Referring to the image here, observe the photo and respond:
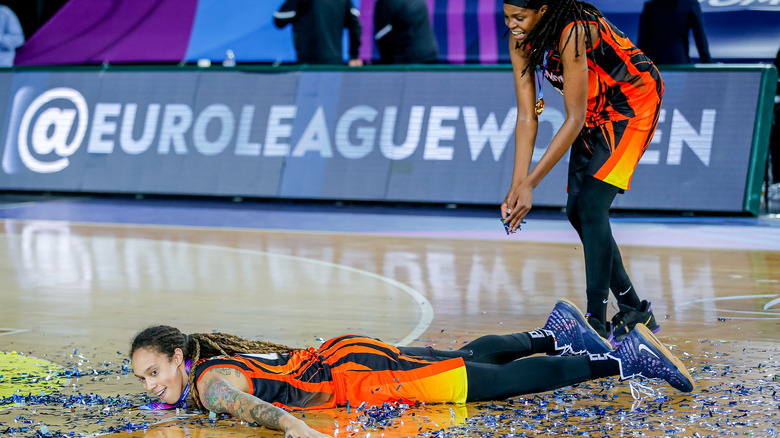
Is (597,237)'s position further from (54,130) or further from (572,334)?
(54,130)

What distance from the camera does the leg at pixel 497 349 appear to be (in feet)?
16.3

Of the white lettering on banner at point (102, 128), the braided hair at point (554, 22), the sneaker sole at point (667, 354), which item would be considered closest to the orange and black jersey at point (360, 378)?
the sneaker sole at point (667, 354)

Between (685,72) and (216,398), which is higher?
(685,72)

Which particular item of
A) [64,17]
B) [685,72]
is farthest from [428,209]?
[64,17]

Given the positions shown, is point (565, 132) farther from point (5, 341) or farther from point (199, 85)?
point (199, 85)

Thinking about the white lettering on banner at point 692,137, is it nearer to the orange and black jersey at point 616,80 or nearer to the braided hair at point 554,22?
the orange and black jersey at point 616,80

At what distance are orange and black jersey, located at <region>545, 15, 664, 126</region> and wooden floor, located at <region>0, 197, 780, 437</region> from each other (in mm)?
1403

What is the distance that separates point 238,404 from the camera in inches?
170

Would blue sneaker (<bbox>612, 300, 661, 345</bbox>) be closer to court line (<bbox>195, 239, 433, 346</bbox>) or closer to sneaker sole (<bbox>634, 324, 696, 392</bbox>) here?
sneaker sole (<bbox>634, 324, 696, 392</bbox>)

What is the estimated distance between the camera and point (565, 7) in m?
5.19

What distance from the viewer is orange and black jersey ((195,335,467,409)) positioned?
4672 millimetres

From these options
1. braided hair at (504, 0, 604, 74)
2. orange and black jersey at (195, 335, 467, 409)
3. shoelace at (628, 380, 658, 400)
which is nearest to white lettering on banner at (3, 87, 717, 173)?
braided hair at (504, 0, 604, 74)

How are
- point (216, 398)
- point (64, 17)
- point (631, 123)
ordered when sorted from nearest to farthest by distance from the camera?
point (216, 398) < point (631, 123) < point (64, 17)

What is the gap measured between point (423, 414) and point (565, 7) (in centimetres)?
217
